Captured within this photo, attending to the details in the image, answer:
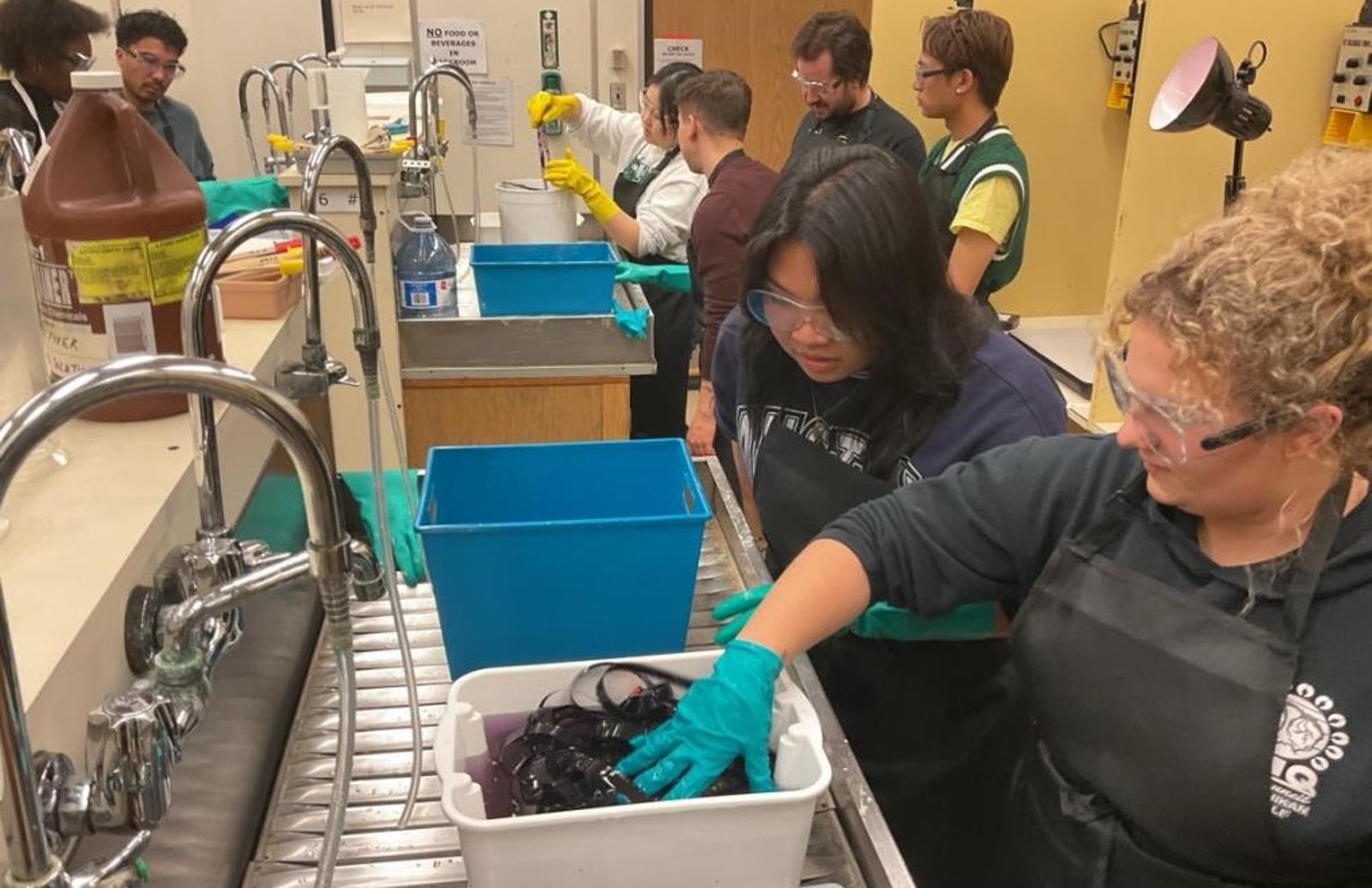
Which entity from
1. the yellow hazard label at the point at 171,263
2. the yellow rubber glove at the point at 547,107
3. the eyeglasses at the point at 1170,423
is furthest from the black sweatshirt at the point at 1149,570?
the yellow rubber glove at the point at 547,107

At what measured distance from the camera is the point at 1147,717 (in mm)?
1043

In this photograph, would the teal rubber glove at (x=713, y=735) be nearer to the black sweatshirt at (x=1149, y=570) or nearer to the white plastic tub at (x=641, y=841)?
the white plastic tub at (x=641, y=841)

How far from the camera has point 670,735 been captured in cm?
99

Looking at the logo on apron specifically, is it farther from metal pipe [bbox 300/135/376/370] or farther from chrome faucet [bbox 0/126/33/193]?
chrome faucet [bbox 0/126/33/193]

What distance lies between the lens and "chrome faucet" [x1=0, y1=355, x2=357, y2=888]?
1.69 ft

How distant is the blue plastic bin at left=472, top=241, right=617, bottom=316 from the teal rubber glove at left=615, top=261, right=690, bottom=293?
0.32 m

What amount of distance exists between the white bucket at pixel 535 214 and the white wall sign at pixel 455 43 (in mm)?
1230

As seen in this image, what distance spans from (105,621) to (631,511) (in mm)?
750

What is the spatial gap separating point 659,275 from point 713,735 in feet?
7.24

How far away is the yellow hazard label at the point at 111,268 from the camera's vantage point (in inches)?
35.4

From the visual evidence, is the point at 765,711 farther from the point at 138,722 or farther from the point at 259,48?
the point at 259,48

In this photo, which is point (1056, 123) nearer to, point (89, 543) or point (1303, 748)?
point (1303, 748)

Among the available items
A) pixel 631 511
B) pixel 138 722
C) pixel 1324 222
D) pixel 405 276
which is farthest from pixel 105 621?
pixel 405 276

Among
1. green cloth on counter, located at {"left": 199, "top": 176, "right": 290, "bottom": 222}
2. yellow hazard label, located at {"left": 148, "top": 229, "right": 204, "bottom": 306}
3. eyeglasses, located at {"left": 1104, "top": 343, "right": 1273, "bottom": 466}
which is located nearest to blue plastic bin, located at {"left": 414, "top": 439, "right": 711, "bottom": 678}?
yellow hazard label, located at {"left": 148, "top": 229, "right": 204, "bottom": 306}
